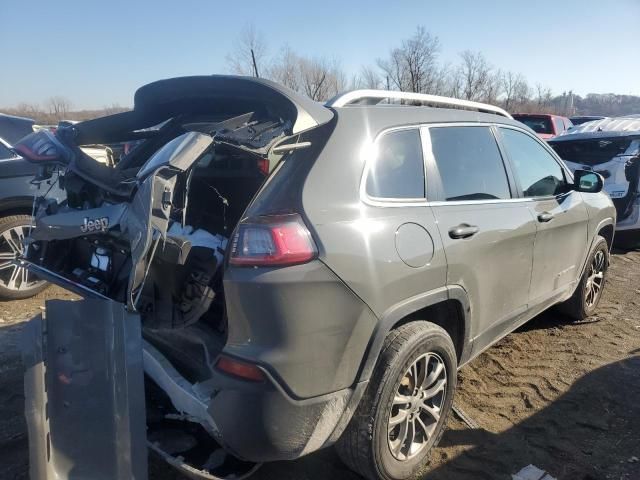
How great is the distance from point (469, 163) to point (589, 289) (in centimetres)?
259

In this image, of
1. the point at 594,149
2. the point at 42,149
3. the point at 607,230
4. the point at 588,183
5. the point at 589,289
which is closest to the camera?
the point at 42,149

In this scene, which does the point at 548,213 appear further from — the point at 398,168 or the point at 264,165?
the point at 264,165

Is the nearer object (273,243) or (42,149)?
(273,243)

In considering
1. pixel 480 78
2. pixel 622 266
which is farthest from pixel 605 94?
pixel 622 266

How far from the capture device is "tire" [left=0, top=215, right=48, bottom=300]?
5.06 metres

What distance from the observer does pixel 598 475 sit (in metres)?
2.79

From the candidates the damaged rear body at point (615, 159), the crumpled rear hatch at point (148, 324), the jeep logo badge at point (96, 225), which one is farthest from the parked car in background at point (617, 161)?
the jeep logo badge at point (96, 225)

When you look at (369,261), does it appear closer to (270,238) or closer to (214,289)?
(270,238)

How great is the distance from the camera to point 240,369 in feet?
6.78

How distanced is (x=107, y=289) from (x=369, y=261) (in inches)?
57.2

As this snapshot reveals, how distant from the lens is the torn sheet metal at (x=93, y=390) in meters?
2.21

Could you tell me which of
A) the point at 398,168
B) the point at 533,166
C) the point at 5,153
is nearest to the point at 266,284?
the point at 398,168

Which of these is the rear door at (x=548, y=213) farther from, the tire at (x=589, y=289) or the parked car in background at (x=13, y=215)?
the parked car in background at (x=13, y=215)

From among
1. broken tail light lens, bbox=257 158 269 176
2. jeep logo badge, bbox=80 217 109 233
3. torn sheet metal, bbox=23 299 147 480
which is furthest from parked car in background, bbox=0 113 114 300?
broken tail light lens, bbox=257 158 269 176
